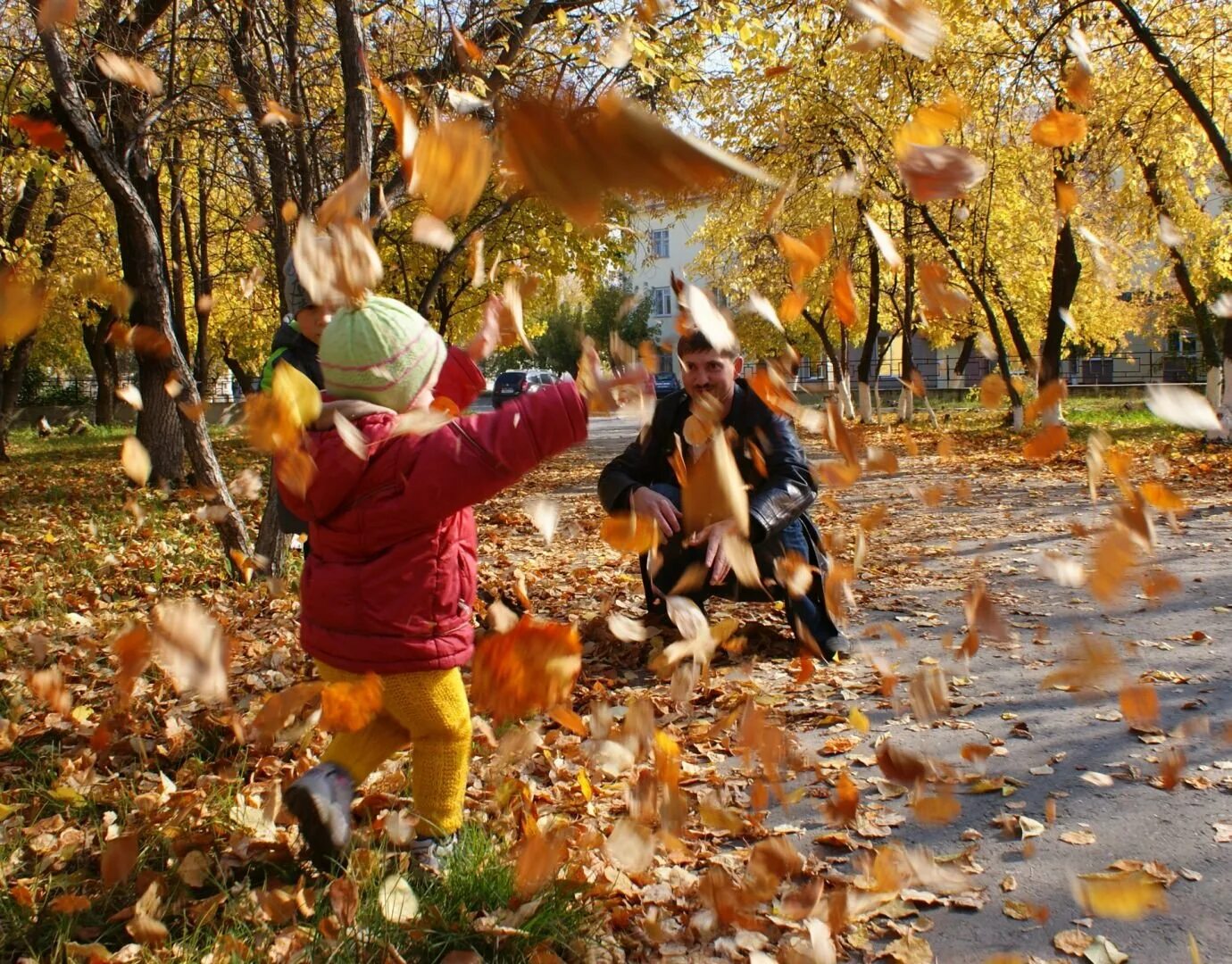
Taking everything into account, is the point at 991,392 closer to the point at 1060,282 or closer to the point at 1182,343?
the point at 1060,282

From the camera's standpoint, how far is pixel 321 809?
2.05 metres

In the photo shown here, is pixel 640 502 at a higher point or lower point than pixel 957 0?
lower

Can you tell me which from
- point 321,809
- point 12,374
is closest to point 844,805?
point 321,809

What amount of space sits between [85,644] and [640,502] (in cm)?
261

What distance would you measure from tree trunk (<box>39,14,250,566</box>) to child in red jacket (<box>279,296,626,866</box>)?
3.44 metres

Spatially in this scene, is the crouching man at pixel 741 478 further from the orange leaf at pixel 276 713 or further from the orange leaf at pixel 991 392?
the orange leaf at pixel 276 713

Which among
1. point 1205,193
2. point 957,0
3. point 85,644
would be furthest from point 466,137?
point 1205,193

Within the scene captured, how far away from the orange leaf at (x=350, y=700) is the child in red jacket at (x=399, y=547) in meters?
0.02

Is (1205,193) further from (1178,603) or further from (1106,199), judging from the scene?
(1178,603)

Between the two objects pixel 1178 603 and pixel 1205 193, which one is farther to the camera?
pixel 1205 193

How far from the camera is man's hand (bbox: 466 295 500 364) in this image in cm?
277

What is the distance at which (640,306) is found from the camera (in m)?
52.2

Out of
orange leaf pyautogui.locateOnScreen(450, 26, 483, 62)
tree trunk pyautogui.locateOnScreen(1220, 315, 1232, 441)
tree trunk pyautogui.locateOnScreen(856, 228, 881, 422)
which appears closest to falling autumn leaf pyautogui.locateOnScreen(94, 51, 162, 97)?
orange leaf pyautogui.locateOnScreen(450, 26, 483, 62)

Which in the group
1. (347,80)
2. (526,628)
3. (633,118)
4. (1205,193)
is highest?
(1205,193)
